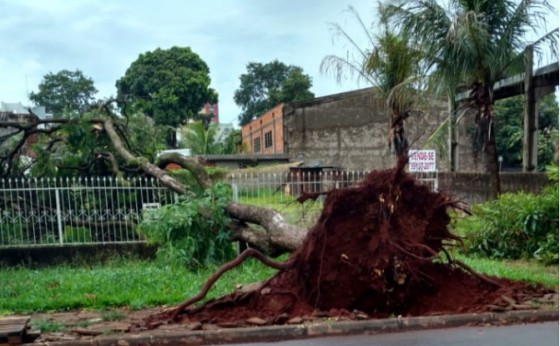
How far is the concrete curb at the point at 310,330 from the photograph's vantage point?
4.84 meters

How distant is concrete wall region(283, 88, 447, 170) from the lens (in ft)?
83.1

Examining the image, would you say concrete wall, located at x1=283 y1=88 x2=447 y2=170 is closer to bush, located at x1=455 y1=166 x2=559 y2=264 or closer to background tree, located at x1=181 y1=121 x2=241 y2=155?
background tree, located at x1=181 y1=121 x2=241 y2=155

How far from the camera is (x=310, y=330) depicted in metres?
5.06

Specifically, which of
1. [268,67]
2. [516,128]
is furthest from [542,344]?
[268,67]

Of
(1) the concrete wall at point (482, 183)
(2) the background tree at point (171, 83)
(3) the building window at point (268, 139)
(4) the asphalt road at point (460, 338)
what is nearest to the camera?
(4) the asphalt road at point (460, 338)

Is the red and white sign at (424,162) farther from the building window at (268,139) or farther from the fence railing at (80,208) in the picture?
the building window at (268,139)

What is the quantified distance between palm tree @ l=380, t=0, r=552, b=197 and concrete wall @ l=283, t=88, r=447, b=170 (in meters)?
13.5

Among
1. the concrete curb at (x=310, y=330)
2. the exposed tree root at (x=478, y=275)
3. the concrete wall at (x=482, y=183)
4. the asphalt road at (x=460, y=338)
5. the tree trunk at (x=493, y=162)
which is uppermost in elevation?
the tree trunk at (x=493, y=162)

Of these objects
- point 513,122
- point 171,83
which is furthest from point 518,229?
point 171,83

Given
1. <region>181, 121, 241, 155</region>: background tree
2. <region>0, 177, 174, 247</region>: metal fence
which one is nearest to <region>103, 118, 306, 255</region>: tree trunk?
<region>0, 177, 174, 247</region>: metal fence

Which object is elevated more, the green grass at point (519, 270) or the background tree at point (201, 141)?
the background tree at point (201, 141)

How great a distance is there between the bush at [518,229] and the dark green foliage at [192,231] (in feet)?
14.1

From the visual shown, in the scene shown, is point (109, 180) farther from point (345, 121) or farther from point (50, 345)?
point (345, 121)

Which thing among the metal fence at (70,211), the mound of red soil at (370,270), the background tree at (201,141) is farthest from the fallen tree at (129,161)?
the background tree at (201,141)
